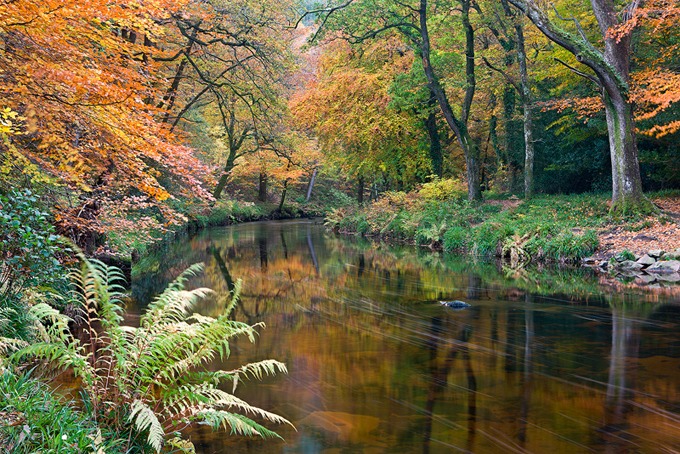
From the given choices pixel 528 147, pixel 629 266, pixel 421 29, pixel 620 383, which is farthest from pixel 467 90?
pixel 620 383

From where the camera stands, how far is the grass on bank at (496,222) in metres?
16.9

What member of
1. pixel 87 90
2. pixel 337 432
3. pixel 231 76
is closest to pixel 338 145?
pixel 231 76

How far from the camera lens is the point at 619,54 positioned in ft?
56.9

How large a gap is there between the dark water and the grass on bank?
1.87m

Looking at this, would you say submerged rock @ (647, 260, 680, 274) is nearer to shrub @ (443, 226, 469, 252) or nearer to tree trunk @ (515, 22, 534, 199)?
shrub @ (443, 226, 469, 252)

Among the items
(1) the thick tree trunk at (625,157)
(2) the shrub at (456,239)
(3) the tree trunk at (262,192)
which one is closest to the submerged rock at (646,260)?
(1) the thick tree trunk at (625,157)

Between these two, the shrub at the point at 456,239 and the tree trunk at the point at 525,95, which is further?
the tree trunk at the point at 525,95

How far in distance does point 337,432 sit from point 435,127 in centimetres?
2325

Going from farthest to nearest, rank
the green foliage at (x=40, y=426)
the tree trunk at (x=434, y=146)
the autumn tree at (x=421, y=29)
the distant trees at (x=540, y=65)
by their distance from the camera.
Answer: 1. the tree trunk at (x=434, y=146)
2. the autumn tree at (x=421, y=29)
3. the distant trees at (x=540, y=65)
4. the green foliage at (x=40, y=426)

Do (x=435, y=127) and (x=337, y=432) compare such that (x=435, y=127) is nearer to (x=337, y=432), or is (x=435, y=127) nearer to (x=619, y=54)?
(x=619, y=54)

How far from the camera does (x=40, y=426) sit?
3793 mm

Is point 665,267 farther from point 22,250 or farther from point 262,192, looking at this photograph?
point 262,192

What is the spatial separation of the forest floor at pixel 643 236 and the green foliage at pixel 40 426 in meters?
14.5

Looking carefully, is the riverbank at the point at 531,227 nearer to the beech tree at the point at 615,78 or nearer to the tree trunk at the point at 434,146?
the beech tree at the point at 615,78
